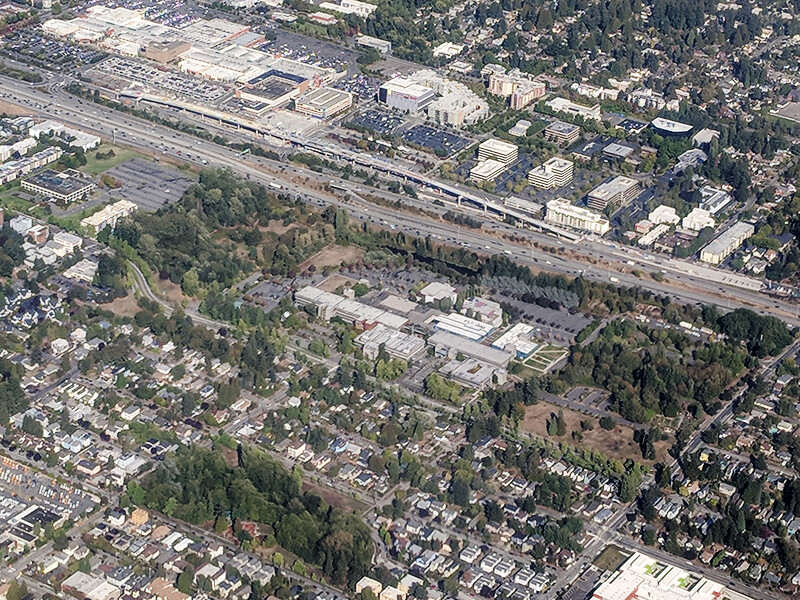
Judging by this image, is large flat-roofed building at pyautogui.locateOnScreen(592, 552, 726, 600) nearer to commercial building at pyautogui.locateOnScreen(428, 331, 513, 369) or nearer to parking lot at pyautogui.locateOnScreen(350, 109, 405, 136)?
commercial building at pyautogui.locateOnScreen(428, 331, 513, 369)

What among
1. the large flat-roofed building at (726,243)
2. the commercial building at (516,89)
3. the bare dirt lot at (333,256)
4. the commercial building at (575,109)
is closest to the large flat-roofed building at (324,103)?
the commercial building at (516,89)

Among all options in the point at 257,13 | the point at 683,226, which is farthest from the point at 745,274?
the point at 257,13

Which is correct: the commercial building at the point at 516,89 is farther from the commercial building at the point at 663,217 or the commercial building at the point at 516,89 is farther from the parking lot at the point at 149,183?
the parking lot at the point at 149,183

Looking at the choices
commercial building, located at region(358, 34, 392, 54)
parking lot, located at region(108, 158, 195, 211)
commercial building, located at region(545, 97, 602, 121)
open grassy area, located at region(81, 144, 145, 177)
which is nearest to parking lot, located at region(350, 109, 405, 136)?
commercial building, located at region(545, 97, 602, 121)

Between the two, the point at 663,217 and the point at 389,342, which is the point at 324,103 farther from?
the point at 389,342

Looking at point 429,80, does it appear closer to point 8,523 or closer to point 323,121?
point 323,121

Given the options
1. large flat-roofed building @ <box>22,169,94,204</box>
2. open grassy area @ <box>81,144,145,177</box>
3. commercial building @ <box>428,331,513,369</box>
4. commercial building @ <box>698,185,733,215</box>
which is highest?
large flat-roofed building @ <box>22,169,94,204</box>

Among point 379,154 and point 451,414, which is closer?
point 451,414
